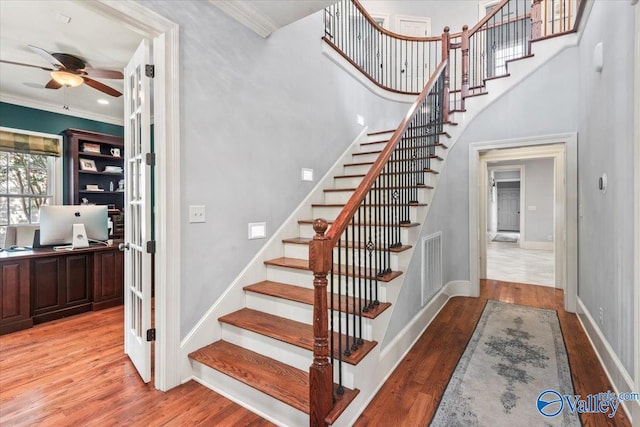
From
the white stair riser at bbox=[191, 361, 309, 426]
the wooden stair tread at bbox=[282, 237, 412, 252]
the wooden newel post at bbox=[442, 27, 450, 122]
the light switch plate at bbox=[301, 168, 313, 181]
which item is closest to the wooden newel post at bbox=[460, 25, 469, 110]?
the wooden newel post at bbox=[442, 27, 450, 122]

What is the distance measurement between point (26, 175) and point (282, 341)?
5.44 metres

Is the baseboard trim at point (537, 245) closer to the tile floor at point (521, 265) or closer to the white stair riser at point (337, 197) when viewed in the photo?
the tile floor at point (521, 265)

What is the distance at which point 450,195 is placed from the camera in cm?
400

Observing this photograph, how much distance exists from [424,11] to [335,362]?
733cm

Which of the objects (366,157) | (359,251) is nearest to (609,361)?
(359,251)

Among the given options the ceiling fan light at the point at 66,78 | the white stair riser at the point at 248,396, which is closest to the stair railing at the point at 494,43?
the white stair riser at the point at 248,396

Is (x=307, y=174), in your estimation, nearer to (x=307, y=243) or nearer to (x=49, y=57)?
(x=307, y=243)

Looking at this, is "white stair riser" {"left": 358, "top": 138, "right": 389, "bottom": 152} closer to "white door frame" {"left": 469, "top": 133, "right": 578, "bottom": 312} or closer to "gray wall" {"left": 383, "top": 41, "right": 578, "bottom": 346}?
"gray wall" {"left": 383, "top": 41, "right": 578, "bottom": 346}

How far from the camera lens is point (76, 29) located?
2674 millimetres

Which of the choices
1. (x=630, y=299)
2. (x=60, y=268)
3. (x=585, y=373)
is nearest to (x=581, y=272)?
(x=585, y=373)

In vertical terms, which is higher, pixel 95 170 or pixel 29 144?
pixel 29 144

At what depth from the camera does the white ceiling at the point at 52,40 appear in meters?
2.40

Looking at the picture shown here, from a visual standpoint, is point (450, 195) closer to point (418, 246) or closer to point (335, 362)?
point (418, 246)
